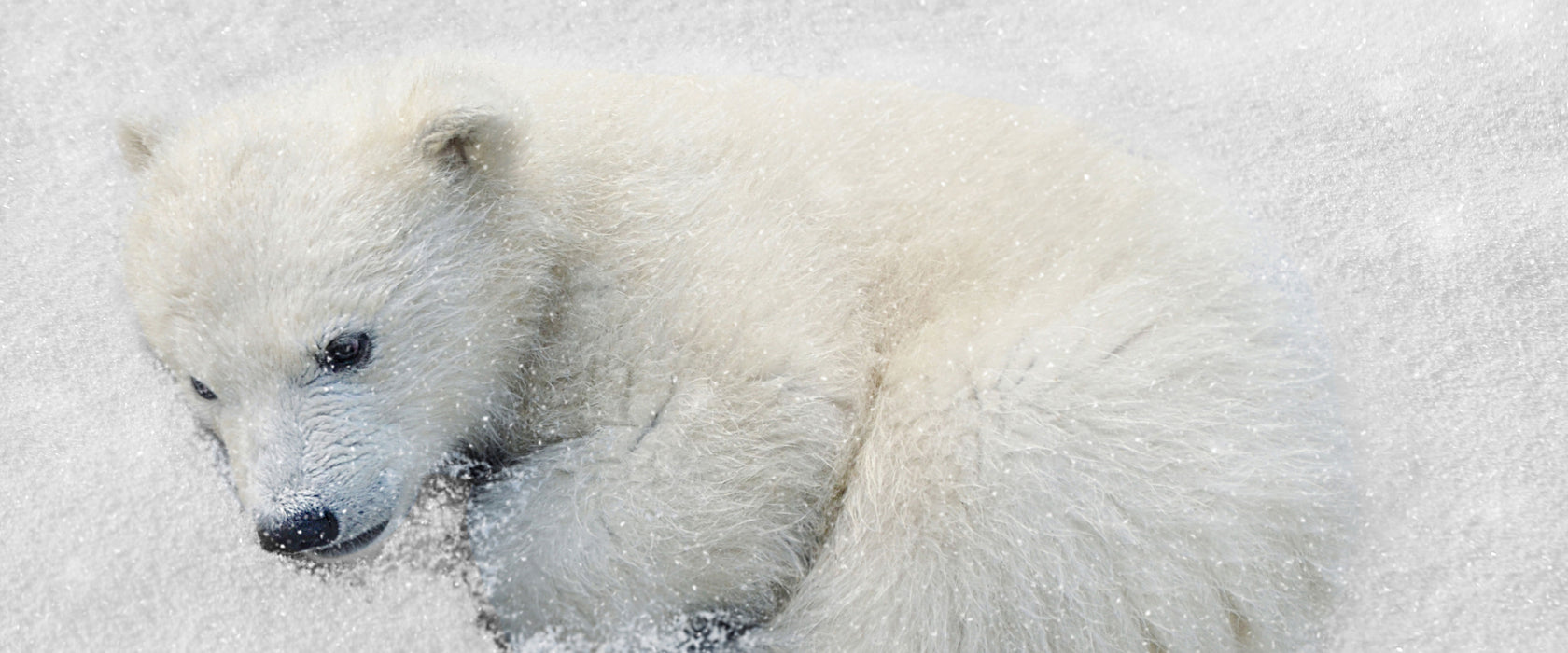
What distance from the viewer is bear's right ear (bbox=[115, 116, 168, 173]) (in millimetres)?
1815

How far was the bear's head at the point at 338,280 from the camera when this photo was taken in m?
1.59

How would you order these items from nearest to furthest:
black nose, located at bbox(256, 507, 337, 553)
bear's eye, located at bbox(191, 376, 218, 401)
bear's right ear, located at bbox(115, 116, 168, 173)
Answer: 1. black nose, located at bbox(256, 507, 337, 553)
2. bear's eye, located at bbox(191, 376, 218, 401)
3. bear's right ear, located at bbox(115, 116, 168, 173)

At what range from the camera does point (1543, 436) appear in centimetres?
191

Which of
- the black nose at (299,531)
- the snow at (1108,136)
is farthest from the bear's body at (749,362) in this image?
the snow at (1108,136)

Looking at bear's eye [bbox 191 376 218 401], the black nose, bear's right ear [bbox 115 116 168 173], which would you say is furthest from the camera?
bear's right ear [bbox 115 116 168 173]

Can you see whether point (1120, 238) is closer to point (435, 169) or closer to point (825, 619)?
point (825, 619)

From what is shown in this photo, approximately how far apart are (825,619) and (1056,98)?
1.19 metres

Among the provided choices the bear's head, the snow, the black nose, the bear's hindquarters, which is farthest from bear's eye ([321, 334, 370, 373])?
the bear's hindquarters

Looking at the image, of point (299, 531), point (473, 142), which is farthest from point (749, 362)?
point (299, 531)

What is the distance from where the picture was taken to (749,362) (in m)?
1.84

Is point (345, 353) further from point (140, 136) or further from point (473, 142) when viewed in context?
point (140, 136)

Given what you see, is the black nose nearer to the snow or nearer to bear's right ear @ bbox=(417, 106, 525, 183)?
the snow

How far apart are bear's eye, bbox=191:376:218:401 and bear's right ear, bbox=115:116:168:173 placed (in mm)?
414

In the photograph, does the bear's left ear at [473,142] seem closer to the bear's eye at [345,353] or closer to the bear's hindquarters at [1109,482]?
the bear's eye at [345,353]
